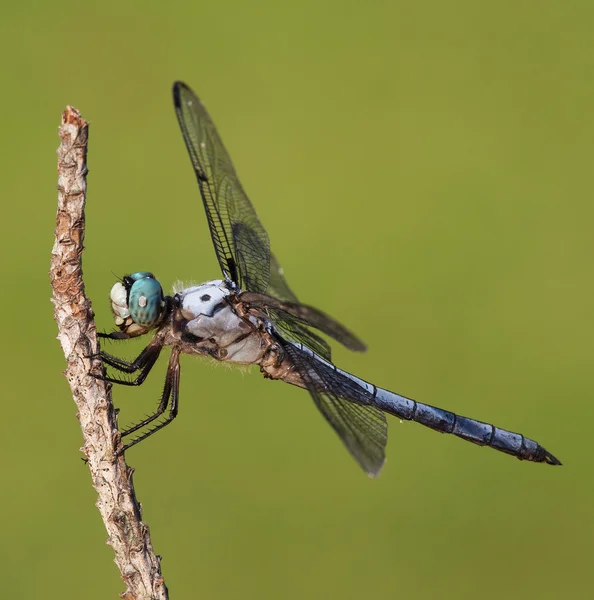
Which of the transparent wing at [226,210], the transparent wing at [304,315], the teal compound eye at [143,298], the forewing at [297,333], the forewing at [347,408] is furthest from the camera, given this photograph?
the forewing at [297,333]

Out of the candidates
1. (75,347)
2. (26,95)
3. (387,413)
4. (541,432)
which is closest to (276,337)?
(387,413)

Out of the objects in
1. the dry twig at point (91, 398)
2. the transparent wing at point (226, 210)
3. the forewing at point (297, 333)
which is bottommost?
the dry twig at point (91, 398)

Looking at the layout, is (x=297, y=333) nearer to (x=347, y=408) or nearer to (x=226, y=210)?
(x=347, y=408)

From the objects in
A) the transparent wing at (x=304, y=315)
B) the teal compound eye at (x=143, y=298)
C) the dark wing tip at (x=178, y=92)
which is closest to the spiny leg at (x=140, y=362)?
the teal compound eye at (x=143, y=298)

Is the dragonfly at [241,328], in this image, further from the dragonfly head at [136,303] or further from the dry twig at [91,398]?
the dry twig at [91,398]

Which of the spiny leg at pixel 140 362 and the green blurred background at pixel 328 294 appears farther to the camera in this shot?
the green blurred background at pixel 328 294

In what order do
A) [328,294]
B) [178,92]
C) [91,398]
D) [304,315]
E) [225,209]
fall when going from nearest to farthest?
[91,398] → [304,315] → [178,92] → [225,209] → [328,294]

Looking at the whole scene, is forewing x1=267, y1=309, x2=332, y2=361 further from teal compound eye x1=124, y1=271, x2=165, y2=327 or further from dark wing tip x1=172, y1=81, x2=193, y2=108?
dark wing tip x1=172, y1=81, x2=193, y2=108

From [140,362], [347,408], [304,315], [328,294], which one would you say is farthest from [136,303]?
[328,294]
